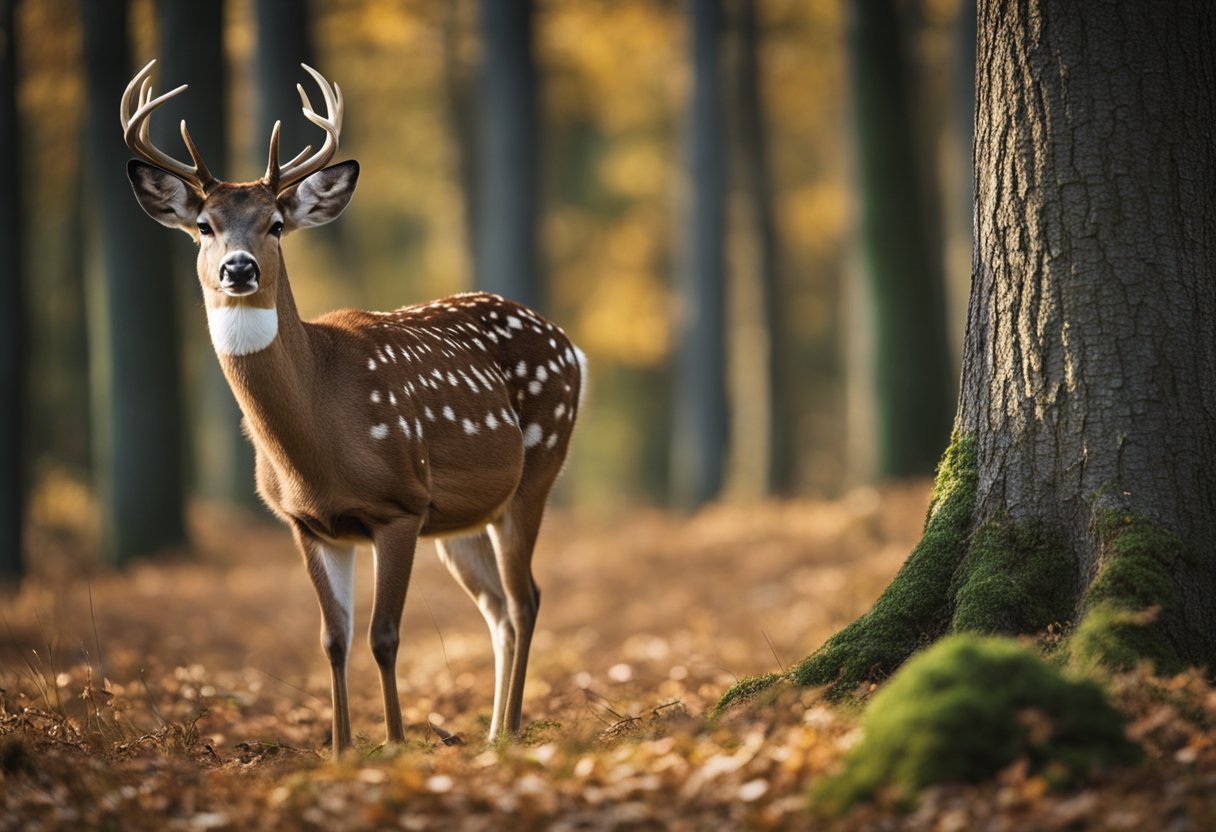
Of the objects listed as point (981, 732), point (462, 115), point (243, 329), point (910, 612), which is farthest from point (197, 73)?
point (981, 732)

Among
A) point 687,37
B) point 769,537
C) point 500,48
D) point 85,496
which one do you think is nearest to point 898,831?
point 769,537

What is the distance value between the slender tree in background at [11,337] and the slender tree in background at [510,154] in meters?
5.95

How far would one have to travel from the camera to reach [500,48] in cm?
1781

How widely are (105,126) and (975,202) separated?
1175cm

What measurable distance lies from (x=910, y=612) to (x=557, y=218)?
22.6 meters

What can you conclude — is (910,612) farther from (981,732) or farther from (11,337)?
(11,337)

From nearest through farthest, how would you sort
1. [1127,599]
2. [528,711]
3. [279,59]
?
[1127,599]
[528,711]
[279,59]

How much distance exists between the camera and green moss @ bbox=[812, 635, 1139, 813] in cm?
414

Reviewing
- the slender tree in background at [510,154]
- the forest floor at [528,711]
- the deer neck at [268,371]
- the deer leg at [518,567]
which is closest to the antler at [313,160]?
the deer neck at [268,371]

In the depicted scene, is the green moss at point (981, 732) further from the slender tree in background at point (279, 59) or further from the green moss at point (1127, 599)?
the slender tree in background at point (279, 59)

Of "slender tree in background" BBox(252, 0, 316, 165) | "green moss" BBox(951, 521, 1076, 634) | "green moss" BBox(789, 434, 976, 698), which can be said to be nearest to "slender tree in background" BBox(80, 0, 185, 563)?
"slender tree in background" BBox(252, 0, 316, 165)

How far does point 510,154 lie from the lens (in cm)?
1809

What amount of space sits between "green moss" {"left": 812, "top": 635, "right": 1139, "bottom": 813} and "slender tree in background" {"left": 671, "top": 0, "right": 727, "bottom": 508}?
15.5 metres

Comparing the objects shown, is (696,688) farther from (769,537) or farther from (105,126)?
(105,126)
